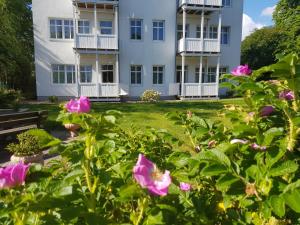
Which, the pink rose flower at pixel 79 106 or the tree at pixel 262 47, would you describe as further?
the tree at pixel 262 47

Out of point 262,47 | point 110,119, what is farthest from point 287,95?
point 262,47

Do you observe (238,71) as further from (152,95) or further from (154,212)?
(152,95)

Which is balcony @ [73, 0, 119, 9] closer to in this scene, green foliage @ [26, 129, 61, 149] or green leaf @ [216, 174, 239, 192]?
green foliage @ [26, 129, 61, 149]

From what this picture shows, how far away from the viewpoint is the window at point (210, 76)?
2159 cm

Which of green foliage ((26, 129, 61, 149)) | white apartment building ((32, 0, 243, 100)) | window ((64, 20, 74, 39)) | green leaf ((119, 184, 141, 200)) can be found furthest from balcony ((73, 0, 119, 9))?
green leaf ((119, 184, 141, 200))

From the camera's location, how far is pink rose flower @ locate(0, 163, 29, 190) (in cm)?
88

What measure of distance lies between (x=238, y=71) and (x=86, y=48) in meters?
17.7

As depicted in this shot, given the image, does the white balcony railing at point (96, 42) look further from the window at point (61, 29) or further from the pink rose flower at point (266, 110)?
the pink rose flower at point (266, 110)

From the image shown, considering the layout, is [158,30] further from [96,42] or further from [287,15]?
[287,15]

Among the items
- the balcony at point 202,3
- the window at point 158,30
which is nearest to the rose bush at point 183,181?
the balcony at point 202,3

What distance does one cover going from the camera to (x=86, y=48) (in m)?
18.3

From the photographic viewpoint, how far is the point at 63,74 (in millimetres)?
19609

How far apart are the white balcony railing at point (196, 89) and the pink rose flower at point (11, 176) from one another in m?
19.2

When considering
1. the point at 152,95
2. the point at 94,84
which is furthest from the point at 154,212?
the point at 94,84
